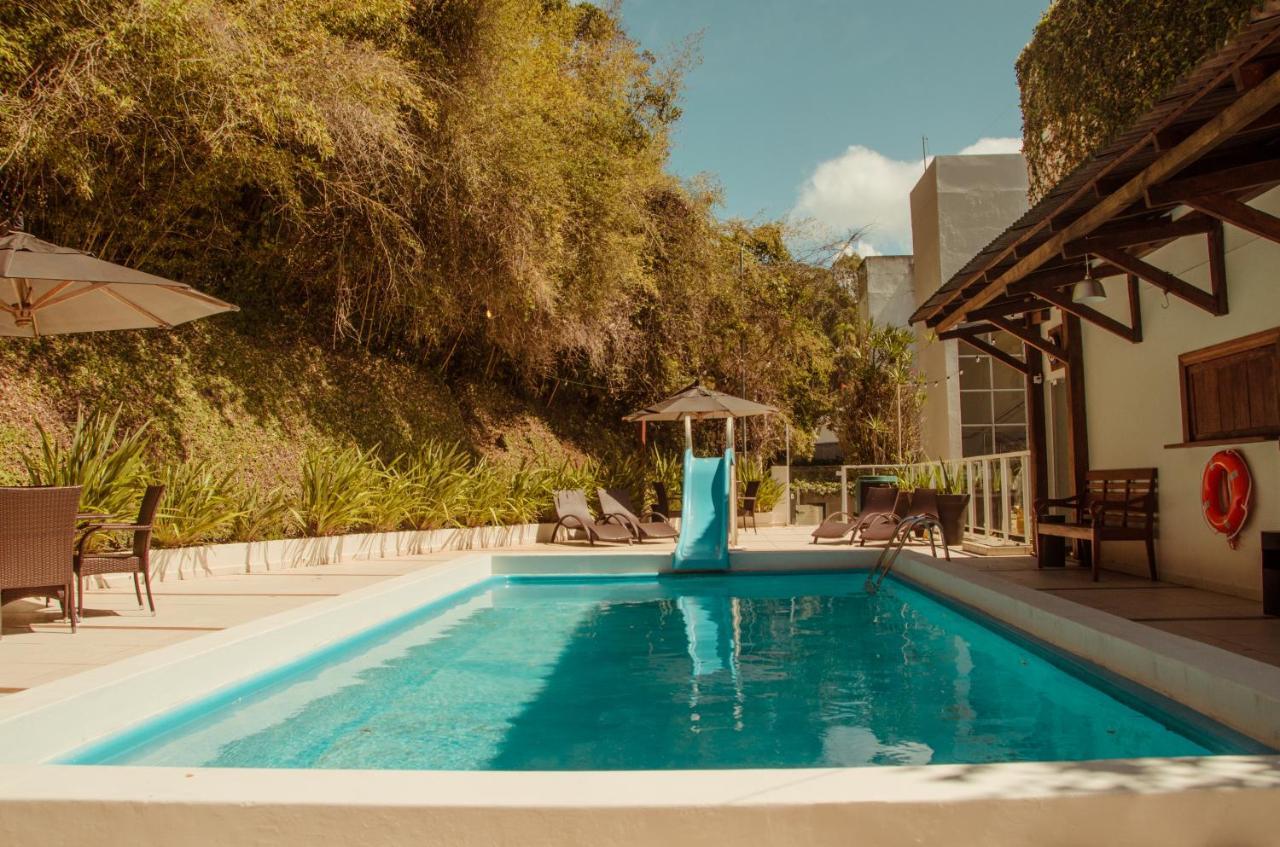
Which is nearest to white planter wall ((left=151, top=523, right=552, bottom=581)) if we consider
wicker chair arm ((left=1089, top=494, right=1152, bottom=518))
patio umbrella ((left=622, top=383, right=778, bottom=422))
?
patio umbrella ((left=622, top=383, right=778, bottom=422))

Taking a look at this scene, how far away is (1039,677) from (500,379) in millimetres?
11361

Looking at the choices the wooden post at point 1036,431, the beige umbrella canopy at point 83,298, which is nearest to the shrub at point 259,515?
the beige umbrella canopy at point 83,298

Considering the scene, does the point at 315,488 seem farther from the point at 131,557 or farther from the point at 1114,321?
the point at 1114,321

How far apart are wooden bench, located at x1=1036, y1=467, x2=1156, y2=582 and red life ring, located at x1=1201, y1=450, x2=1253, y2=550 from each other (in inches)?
21.0

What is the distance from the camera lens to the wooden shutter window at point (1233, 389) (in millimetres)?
5129

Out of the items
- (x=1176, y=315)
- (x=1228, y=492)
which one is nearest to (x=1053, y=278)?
(x=1176, y=315)

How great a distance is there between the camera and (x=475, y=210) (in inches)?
380

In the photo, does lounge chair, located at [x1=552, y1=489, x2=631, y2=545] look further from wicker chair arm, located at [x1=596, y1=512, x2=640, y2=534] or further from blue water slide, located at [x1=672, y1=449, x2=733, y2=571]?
blue water slide, located at [x1=672, y1=449, x2=733, y2=571]

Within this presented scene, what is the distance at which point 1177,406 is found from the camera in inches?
244

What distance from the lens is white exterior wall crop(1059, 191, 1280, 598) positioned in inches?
205

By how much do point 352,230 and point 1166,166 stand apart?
7.60 m

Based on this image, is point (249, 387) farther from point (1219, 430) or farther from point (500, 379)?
point (1219, 430)

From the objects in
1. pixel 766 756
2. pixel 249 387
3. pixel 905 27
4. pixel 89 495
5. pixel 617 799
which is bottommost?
pixel 766 756

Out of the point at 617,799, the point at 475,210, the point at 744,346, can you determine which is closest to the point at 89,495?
the point at 475,210
